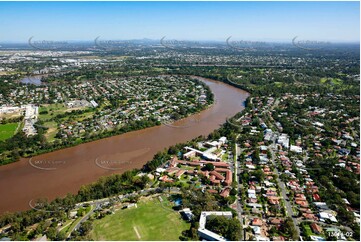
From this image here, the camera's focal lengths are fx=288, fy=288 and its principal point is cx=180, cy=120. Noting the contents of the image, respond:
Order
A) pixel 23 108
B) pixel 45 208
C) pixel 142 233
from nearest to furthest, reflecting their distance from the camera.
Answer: pixel 142 233
pixel 45 208
pixel 23 108

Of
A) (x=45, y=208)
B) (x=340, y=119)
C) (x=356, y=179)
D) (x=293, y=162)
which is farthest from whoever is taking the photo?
(x=340, y=119)

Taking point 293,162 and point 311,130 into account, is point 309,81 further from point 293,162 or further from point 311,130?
point 293,162

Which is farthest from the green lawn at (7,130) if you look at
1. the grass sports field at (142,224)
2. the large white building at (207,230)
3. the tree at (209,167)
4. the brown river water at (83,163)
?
the large white building at (207,230)

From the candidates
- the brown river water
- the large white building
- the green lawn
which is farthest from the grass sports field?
the green lawn

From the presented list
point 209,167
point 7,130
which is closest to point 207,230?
point 209,167

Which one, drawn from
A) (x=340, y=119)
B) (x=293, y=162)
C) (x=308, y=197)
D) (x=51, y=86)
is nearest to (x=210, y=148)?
(x=293, y=162)

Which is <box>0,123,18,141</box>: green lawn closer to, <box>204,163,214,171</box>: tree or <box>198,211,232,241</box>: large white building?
<box>204,163,214,171</box>: tree

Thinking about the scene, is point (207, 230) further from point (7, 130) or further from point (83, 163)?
point (7, 130)
